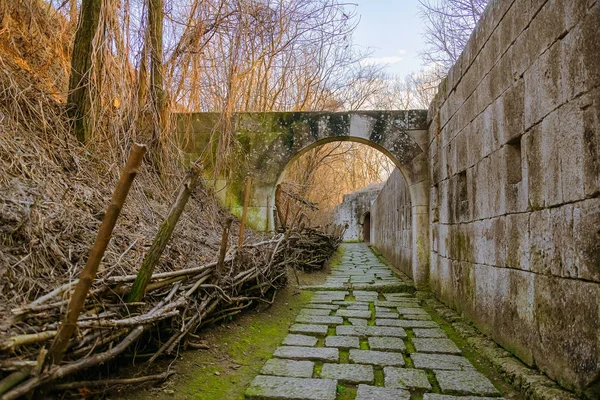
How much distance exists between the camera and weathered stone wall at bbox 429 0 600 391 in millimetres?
2037

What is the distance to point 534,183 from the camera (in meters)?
2.64

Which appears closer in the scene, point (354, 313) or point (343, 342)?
point (343, 342)

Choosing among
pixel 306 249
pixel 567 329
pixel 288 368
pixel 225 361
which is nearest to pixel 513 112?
pixel 567 329

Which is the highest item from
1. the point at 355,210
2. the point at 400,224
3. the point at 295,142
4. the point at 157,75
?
the point at 157,75

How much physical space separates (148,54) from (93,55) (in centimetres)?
104

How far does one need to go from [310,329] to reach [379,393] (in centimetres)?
147

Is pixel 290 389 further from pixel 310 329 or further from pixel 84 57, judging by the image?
pixel 84 57

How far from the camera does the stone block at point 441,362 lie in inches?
112

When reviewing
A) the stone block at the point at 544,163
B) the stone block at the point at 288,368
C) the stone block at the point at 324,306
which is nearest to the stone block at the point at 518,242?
the stone block at the point at 544,163

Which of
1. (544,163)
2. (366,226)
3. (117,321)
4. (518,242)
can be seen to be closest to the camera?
(117,321)

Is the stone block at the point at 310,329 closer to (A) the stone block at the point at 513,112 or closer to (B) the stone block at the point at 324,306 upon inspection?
(B) the stone block at the point at 324,306

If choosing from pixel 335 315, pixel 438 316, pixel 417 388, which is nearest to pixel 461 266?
pixel 438 316

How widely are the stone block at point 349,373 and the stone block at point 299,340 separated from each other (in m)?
0.52

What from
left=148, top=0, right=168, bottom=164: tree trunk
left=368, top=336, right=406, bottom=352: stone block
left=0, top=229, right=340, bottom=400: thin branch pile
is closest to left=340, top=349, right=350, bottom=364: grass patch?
left=368, top=336, right=406, bottom=352: stone block
